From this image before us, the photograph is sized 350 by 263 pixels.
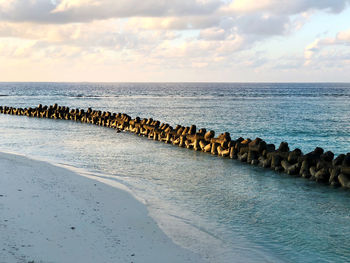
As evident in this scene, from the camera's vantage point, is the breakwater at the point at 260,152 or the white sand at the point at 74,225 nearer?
the white sand at the point at 74,225

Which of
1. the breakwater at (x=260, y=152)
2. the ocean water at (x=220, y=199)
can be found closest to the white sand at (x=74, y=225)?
the ocean water at (x=220, y=199)

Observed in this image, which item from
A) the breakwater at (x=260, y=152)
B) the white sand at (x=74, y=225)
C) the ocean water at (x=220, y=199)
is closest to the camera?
the white sand at (x=74, y=225)

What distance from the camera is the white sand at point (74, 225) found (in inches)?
259

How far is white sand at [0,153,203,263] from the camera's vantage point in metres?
6.58

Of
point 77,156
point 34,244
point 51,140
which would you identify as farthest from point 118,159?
point 34,244

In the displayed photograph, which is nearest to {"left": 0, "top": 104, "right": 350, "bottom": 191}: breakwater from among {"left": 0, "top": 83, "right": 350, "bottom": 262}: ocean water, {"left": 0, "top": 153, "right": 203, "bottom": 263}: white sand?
{"left": 0, "top": 83, "right": 350, "bottom": 262}: ocean water

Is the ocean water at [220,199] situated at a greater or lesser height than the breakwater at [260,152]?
lesser

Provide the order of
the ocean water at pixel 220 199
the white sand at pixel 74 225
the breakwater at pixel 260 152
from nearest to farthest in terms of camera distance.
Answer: the white sand at pixel 74 225
the ocean water at pixel 220 199
the breakwater at pixel 260 152

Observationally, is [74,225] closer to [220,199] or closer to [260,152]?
[220,199]

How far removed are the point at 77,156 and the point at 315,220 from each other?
11105 mm

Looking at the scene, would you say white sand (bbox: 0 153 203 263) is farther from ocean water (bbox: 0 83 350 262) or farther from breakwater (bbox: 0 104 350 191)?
breakwater (bbox: 0 104 350 191)

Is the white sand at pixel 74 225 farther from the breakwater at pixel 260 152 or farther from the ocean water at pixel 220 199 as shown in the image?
the breakwater at pixel 260 152

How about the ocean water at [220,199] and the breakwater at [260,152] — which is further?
the breakwater at [260,152]

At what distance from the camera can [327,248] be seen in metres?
8.01
